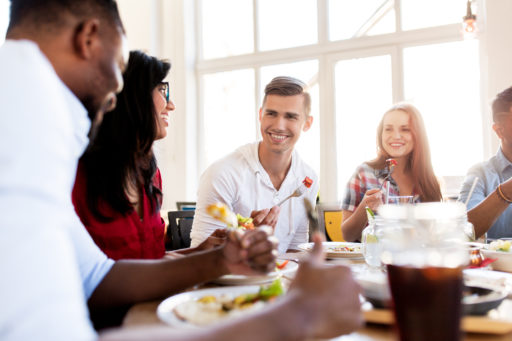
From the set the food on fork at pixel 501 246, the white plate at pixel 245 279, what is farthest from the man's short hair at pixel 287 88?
the white plate at pixel 245 279

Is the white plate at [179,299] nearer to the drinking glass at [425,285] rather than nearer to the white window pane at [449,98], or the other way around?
the drinking glass at [425,285]

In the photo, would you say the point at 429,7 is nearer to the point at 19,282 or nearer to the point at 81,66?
the point at 81,66

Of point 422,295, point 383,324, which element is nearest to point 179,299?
point 383,324

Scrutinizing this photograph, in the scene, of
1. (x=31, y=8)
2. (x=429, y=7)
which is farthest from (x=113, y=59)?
(x=429, y=7)

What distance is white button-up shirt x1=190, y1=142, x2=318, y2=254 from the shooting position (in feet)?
8.19

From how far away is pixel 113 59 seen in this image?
0.86 metres

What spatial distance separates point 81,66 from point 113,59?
0.24ft

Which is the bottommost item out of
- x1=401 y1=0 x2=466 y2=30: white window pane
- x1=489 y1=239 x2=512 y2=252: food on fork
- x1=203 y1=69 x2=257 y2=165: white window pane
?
x1=489 y1=239 x2=512 y2=252: food on fork

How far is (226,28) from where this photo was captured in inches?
254

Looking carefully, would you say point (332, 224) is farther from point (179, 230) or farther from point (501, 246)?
point (501, 246)

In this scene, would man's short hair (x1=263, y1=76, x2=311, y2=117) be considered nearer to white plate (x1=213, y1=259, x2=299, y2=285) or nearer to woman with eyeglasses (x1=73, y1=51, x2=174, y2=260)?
woman with eyeglasses (x1=73, y1=51, x2=174, y2=260)

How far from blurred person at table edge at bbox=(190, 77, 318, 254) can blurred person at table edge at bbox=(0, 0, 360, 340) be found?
5.31 feet

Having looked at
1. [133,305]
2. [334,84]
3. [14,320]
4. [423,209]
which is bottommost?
[133,305]

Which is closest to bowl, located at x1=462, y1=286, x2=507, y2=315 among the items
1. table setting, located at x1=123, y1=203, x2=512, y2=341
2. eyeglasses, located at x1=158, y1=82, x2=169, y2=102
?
table setting, located at x1=123, y1=203, x2=512, y2=341
